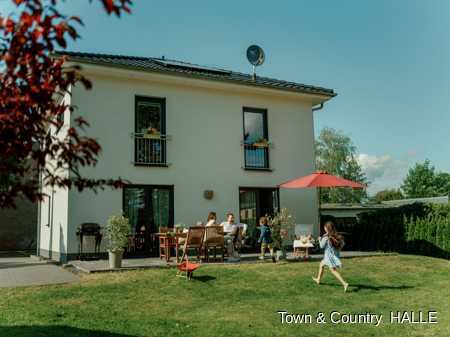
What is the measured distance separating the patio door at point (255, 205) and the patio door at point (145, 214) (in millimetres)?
2795

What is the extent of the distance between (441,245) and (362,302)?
766cm

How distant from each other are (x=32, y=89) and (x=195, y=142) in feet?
40.9

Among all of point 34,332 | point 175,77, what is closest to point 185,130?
point 175,77

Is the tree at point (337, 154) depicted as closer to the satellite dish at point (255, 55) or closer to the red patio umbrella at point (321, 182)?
the satellite dish at point (255, 55)

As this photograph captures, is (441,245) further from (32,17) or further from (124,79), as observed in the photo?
(32,17)

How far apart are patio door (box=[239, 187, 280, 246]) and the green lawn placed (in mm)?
4484

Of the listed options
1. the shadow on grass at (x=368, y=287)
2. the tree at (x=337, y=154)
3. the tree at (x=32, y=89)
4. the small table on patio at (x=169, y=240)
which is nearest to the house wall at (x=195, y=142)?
the small table on patio at (x=169, y=240)

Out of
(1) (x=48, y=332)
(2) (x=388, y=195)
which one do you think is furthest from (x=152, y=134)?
(2) (x=388, y=195)

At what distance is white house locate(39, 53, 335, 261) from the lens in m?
13.6

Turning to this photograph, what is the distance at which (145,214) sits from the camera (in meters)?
14.0

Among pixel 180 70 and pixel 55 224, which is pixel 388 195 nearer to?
pixel 180 70

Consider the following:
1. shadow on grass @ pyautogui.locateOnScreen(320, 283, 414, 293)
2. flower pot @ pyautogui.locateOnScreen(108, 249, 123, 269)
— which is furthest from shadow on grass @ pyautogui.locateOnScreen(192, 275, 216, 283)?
shadow on grass @ pyautogui.locateOnScreen(320, 283, 414, 293)

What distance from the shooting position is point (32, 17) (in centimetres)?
251

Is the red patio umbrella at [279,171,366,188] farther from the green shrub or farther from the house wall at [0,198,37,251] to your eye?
the house wall at [0,198,37,251]
